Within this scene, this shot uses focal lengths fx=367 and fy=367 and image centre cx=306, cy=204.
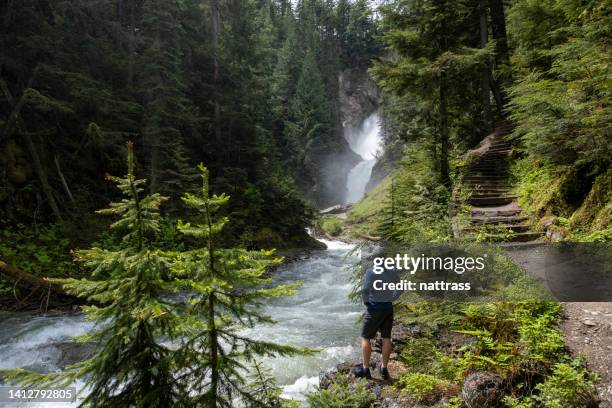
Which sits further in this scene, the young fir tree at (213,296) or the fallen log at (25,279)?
the fallen log at (25,279)

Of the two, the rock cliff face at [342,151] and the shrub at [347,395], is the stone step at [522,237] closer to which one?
the shrub at [347,395]

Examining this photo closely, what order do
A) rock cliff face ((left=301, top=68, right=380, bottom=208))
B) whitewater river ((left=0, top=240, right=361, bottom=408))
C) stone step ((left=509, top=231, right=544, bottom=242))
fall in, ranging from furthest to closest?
rock cliff face ((left=301, top=68, right=380, bottom=208))
stone step ((left=509, top=231, right=544, bottom=242))
whitewater river ((left=0, top=240, right=361, bottom=408))

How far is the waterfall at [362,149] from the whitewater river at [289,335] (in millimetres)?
39850

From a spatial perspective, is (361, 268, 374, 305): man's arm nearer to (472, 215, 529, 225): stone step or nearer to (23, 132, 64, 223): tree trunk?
(472, 215, 529, 225): stone step

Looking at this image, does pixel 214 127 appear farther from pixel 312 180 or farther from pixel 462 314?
pixel 312 180

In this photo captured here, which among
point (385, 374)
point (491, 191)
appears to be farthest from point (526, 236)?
point (385, 374)

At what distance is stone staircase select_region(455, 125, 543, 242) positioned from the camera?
8711 mm

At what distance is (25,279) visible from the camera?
10.6 m

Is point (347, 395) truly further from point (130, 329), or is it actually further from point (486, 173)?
point (486, 173)

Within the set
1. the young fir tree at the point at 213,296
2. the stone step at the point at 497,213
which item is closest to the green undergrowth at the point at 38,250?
the young fir tree at the point at 213,296

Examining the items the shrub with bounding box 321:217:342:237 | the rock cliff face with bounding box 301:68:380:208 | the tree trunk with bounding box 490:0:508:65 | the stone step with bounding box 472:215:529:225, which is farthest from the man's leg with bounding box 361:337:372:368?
the rock cliff face with bounding box 301:68:380:208

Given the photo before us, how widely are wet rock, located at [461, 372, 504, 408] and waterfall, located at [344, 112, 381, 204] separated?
47243 millimetres

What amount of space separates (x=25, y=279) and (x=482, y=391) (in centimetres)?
1201

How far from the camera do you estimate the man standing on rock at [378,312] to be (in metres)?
5.83
